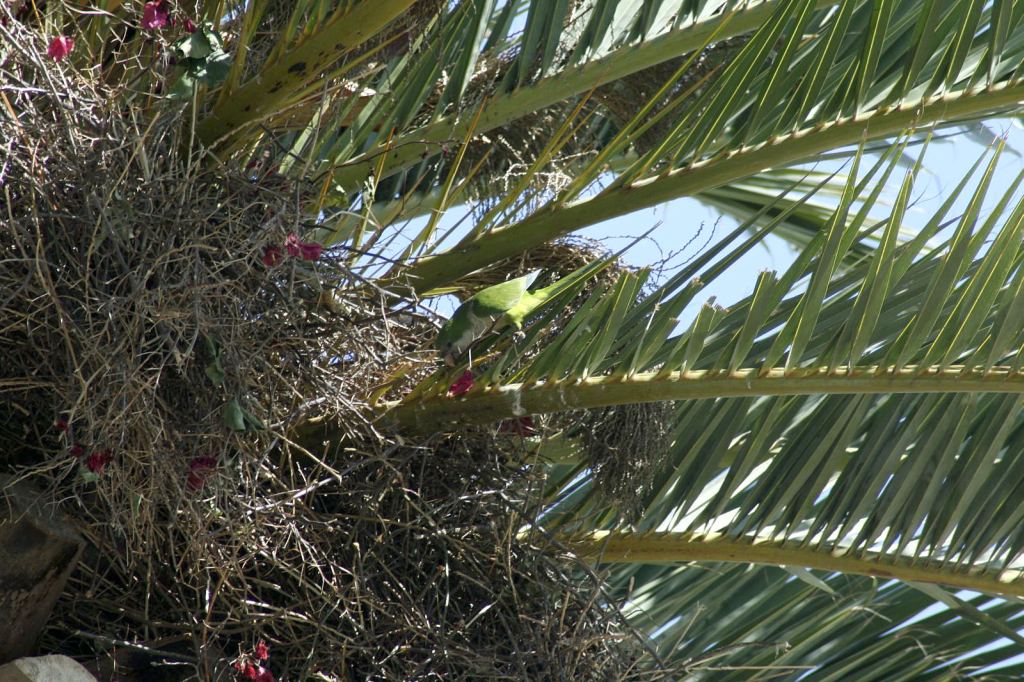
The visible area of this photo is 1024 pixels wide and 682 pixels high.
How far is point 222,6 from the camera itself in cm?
194

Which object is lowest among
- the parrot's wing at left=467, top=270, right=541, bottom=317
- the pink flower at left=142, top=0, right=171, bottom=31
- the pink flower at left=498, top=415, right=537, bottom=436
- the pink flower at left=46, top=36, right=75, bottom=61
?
the pink flower at left=498, top=415, right=537, bottom=436

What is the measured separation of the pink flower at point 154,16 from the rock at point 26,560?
0.67 meters

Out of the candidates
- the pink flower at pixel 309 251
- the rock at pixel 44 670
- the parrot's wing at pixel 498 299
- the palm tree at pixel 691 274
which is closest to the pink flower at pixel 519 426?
the palm tree at pixel 691 274

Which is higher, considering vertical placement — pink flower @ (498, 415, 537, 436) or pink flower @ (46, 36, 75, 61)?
pink flower @ (46, 36, 75, 61)

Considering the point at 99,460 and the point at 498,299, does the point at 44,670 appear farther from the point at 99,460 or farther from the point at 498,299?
the point at 498,299

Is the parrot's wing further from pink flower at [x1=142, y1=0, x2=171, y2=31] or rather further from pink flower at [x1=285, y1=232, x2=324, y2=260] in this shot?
pink flower at [x1=142, y1=0, x2=171, y2=31]

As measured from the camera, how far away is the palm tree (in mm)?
1897

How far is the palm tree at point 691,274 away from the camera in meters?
1.90

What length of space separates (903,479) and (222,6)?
4.52ft

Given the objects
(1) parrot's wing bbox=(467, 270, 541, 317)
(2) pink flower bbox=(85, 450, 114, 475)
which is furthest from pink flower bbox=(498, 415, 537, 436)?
(2) pink flower bbox=(85, 450, 114, 475)

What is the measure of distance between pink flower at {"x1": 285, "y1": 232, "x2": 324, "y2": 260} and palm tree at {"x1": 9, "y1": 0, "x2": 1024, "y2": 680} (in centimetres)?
5

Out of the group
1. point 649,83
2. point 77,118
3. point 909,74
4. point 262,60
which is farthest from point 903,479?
point 77,118

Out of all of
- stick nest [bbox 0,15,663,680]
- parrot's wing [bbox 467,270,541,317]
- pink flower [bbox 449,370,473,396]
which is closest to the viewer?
stick nest [bbox 0,15,663,680]

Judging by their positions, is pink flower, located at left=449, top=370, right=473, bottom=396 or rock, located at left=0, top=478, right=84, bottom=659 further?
pink flower, located at left=449, top=370, right=473, bottom=396
